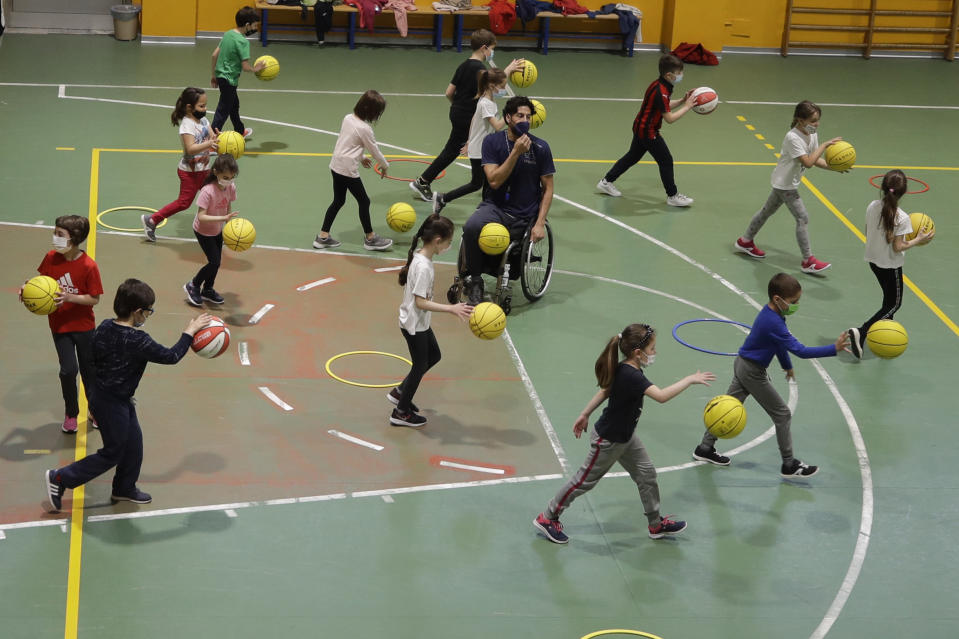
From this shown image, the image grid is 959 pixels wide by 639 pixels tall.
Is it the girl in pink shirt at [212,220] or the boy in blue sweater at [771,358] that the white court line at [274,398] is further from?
the boy in blue sweater at [771,358]

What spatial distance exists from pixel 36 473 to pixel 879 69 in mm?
21054

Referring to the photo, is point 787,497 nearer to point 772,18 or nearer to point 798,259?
point 798,259

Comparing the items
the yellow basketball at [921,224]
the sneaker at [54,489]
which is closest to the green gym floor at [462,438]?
the sneaker at [54,489]

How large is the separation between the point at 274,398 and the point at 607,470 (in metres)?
3.56

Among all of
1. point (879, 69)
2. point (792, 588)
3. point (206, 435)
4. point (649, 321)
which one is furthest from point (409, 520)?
point (879, 69)

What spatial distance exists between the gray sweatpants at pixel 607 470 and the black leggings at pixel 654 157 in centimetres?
805

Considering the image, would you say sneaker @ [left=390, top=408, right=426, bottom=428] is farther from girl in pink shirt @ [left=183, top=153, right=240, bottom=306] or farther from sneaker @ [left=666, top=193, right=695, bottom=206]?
sneaker @ [left=666, top=193, right=695, bottom=206]

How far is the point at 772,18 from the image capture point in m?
25.6

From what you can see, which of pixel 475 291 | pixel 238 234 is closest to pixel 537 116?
pixel 475 291

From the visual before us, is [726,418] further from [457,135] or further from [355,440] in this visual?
[457,135]

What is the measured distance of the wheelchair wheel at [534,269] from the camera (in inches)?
490

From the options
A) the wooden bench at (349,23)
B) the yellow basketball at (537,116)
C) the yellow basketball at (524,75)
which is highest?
the wooden bench at (349,23)

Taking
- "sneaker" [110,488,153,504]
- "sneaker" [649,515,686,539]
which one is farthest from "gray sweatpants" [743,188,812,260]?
"sneaker" [110,488,153,504]

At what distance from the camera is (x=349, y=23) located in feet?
80.9
